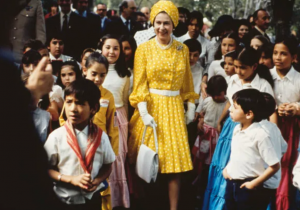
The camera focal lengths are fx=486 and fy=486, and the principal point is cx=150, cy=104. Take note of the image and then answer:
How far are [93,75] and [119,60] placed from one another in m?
0.85

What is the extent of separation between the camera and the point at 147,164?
16.1 feet

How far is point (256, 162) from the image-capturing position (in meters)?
4.05

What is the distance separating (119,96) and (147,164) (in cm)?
82

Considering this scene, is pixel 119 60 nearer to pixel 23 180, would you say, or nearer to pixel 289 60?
pixel 289 60

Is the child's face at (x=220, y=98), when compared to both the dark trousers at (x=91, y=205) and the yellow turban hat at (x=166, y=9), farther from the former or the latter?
the dark trousers at (x=91, y=205)

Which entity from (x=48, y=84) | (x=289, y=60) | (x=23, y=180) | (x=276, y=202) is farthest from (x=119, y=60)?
(x=23, y=180)

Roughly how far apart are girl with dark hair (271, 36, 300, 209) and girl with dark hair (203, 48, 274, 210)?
5.6 inches

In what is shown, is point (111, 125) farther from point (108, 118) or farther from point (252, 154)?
point (252, 154)

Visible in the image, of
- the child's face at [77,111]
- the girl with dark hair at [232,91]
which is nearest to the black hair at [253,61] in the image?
the girl with dark hair at [232,91]

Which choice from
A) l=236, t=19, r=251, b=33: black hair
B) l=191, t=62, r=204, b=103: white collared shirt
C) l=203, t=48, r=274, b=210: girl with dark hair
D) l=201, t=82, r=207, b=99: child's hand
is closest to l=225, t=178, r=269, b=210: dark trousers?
l=203, t=48, r=274, b=210: girl with dark hair

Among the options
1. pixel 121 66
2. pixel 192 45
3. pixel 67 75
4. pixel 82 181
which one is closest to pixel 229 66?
pixel 192 45

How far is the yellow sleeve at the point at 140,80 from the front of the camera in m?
5.13

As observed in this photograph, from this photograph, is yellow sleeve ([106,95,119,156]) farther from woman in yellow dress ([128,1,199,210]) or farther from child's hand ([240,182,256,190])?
child's hand ([240,182,256,190])

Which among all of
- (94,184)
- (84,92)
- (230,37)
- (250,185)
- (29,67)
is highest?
(230,37)
